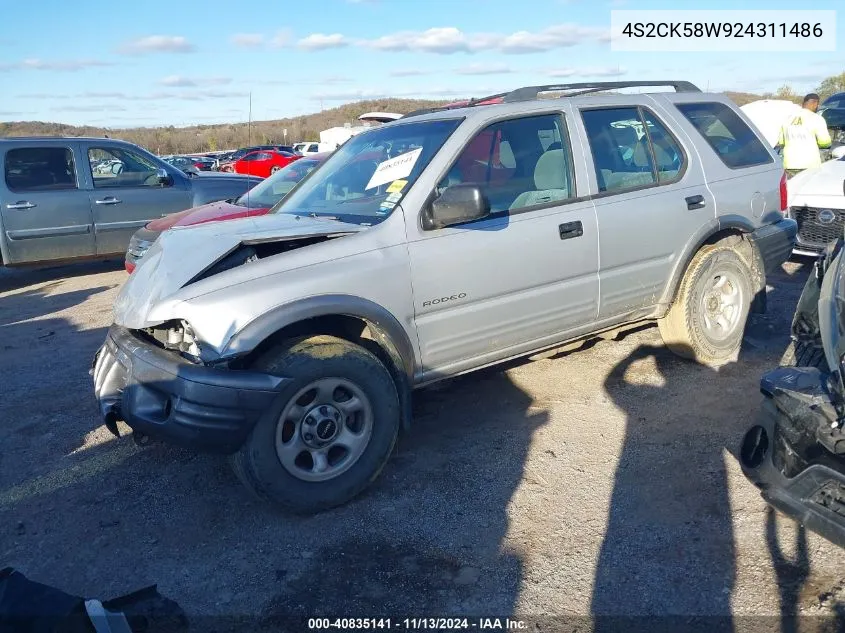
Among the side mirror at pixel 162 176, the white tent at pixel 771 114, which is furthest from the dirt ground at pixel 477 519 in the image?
the white tent at pixel 771 114

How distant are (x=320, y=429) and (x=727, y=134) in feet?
12.2

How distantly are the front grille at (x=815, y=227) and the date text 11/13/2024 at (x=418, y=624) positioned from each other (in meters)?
6.13

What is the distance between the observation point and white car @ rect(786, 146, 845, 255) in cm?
717

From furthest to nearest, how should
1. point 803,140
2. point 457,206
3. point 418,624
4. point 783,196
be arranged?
point 803,140 → point 783,196 → point 457,206 → point 418,624

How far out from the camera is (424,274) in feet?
12.1

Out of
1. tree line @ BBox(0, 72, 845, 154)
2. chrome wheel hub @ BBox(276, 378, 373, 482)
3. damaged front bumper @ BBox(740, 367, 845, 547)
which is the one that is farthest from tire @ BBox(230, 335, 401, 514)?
tree line @ BBox(0, 72, 845, 154)

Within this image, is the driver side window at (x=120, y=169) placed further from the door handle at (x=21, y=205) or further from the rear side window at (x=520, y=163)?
the rear side window at (x=520, y=163)

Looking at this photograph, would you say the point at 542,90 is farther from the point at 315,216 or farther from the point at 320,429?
the point at 320,429

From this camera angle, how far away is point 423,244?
3.69m

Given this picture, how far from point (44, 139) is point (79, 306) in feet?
8.39

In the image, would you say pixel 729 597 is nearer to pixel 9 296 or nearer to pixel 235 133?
pixel 9 296

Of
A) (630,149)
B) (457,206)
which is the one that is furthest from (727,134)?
(457,206)

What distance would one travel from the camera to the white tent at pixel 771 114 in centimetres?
918

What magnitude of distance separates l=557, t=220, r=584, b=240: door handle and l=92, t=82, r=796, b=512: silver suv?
0.01m
